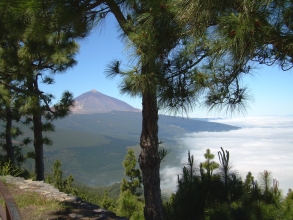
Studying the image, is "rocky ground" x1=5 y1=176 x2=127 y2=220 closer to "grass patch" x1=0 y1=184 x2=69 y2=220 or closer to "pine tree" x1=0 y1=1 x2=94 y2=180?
"grass patch" x1=0 y1=184 x2=69 y2=220

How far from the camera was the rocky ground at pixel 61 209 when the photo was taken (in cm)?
300

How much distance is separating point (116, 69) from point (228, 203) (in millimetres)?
2557

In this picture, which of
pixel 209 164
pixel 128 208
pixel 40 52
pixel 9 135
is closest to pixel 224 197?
pixel 209 164

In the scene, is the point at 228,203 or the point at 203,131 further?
the point at 203,131

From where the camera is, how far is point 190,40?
2732 millimetres

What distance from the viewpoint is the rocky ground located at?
9.83 ft

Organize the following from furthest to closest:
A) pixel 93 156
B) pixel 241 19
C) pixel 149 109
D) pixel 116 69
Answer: pixel 93 156 → pixel 149 109 → pixel 116 69 → pixel 241 19

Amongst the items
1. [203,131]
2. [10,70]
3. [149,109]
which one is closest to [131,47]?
[149,109]

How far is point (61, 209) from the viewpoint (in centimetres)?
323

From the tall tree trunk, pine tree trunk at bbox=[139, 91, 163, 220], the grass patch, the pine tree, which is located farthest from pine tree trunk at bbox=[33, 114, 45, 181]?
pine tree trunk at bbox=[139, 91, 163, 220]

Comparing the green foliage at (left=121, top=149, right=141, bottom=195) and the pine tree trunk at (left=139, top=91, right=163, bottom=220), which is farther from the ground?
the pine tree trunk at (left=139, top=91, right=163, bottom=220)

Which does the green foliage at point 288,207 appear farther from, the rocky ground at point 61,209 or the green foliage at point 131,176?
the green foliage at point 131,176

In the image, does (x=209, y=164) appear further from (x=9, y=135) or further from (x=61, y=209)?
(x=9, y=135)

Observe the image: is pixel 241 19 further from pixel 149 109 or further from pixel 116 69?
pixel 149 109
